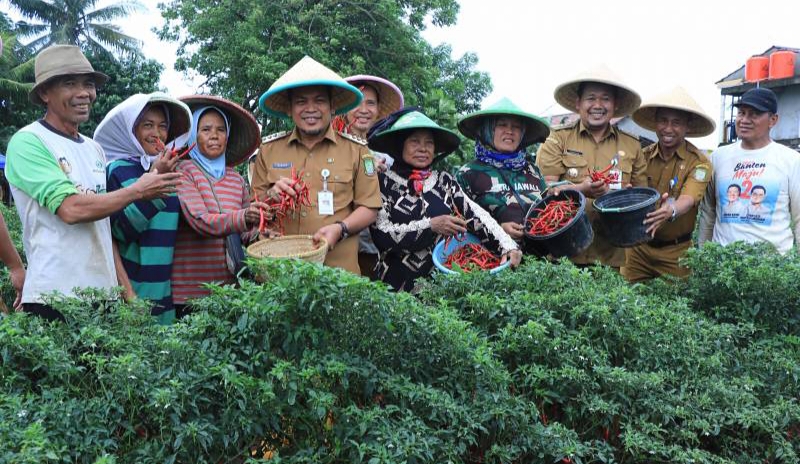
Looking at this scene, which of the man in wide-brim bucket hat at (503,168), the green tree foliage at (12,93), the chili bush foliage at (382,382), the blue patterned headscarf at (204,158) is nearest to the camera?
the chili bush foliage at (382,382)

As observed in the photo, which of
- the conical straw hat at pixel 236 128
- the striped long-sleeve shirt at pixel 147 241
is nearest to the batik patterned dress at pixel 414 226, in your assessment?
the conical straw hat at pixel 236 128

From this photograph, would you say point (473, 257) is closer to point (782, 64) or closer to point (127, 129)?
point (127, 129)

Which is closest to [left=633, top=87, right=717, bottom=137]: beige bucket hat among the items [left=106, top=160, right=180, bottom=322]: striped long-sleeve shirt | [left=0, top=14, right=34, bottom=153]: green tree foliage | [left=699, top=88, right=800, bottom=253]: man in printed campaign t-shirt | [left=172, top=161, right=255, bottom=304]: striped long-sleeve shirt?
[left=699, top=88, right=800, bottom=253]: man in printed campaign t-shirt

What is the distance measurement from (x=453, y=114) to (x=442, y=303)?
48.7ft

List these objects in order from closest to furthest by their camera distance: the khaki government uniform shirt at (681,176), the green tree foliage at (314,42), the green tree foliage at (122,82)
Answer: the khaki government uniform shirt at (681,176), the green tree foliage at (314,42), the green tree foliage at (122,82)

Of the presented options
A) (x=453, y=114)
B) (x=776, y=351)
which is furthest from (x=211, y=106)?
(x=453, y=114)

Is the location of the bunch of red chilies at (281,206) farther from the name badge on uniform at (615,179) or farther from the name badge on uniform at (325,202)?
the name badge on uniform at (615,179)

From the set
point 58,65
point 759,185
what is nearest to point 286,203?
point 58,65

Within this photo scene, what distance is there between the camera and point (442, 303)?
10.3 feet

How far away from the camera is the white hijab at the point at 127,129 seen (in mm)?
4004

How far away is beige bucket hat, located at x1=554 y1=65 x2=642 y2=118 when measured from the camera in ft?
17.4

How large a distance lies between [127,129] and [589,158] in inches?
123

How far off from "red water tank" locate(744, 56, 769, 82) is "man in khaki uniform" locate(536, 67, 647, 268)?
65.4ft

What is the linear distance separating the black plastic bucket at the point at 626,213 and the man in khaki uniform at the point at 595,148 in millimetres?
223
